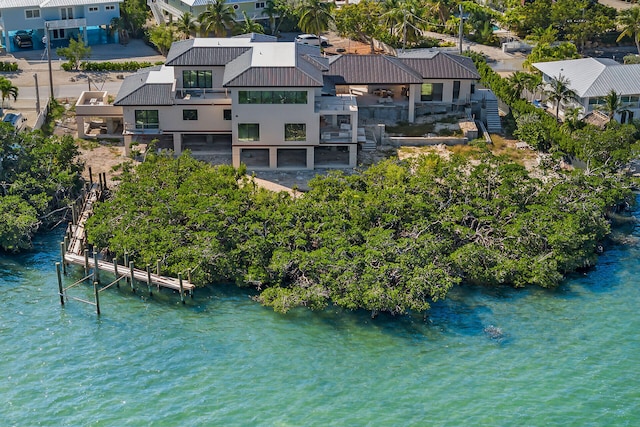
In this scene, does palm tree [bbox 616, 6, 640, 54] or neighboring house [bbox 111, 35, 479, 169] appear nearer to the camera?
neighboring house [bbox 111, 35, 479, 169]

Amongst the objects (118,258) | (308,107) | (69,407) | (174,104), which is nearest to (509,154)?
(308,107)

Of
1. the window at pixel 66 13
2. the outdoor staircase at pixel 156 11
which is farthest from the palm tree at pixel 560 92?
the window at pixel 66 13

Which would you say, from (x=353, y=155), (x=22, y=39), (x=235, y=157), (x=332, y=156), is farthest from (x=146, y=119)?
(x=22, y=39)

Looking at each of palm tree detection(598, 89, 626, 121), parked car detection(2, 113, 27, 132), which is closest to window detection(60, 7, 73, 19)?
parked car detection(2, 113, 27, 132)

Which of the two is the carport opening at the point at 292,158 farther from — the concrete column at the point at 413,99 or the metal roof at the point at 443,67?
the metal roof at the point at 443,67

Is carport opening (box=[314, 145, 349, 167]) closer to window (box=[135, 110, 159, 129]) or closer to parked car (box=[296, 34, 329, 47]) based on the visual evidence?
window (box=[135, 110, 159, 129])

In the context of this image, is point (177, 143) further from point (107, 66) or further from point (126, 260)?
point (107, 66)
